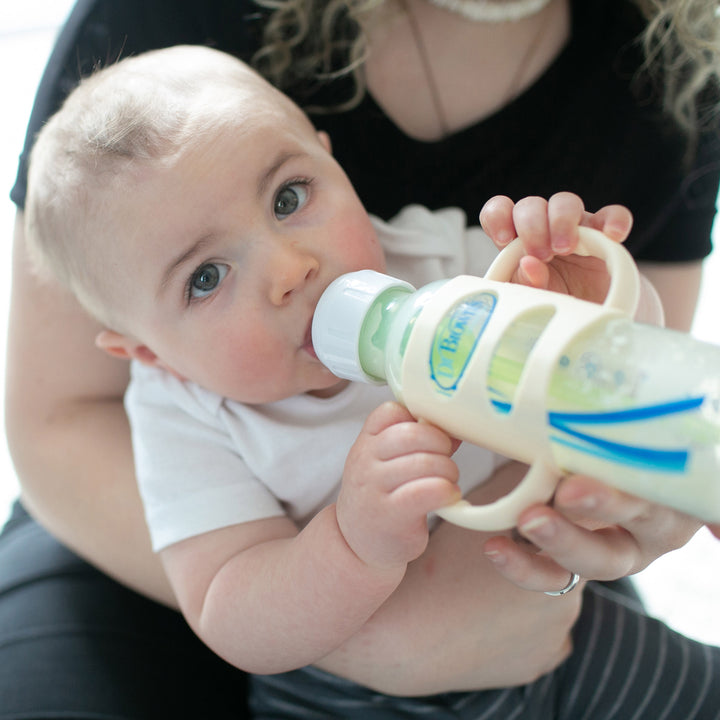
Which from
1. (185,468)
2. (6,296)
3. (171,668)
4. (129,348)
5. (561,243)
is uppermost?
(561,243)

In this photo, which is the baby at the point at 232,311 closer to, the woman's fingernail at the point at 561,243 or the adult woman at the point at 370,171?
the woman's fingernail at the point at 561,243

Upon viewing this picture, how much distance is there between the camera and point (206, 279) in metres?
0.78

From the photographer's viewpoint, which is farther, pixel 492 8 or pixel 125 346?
pixel 492 8

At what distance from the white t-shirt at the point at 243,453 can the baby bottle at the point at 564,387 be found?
1.08 feet

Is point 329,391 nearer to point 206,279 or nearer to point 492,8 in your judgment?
point 206,279

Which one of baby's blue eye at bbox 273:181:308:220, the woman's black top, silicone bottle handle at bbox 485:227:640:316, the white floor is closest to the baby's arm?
silicone bottle handle at bbox 485:227:640:316

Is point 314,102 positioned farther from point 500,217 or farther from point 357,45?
point 500,217

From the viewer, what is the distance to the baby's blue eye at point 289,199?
780 mm

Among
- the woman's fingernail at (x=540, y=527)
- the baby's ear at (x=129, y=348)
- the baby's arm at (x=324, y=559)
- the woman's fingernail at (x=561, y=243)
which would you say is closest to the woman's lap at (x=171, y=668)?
the baby's arm at (x=324, y=559)

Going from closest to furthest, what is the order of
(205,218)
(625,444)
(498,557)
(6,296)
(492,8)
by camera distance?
(625,444) → (498,557) → (205,218) → (492,8) → (6,296)

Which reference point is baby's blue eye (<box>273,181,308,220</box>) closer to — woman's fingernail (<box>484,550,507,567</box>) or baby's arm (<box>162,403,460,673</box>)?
baby's arm (<box>162,403,460,673</box>)

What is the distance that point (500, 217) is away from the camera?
2.17ft

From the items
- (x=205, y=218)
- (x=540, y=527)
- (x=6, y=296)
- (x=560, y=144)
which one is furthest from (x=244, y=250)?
(x=6, y=296)

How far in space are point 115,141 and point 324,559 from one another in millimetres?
473
